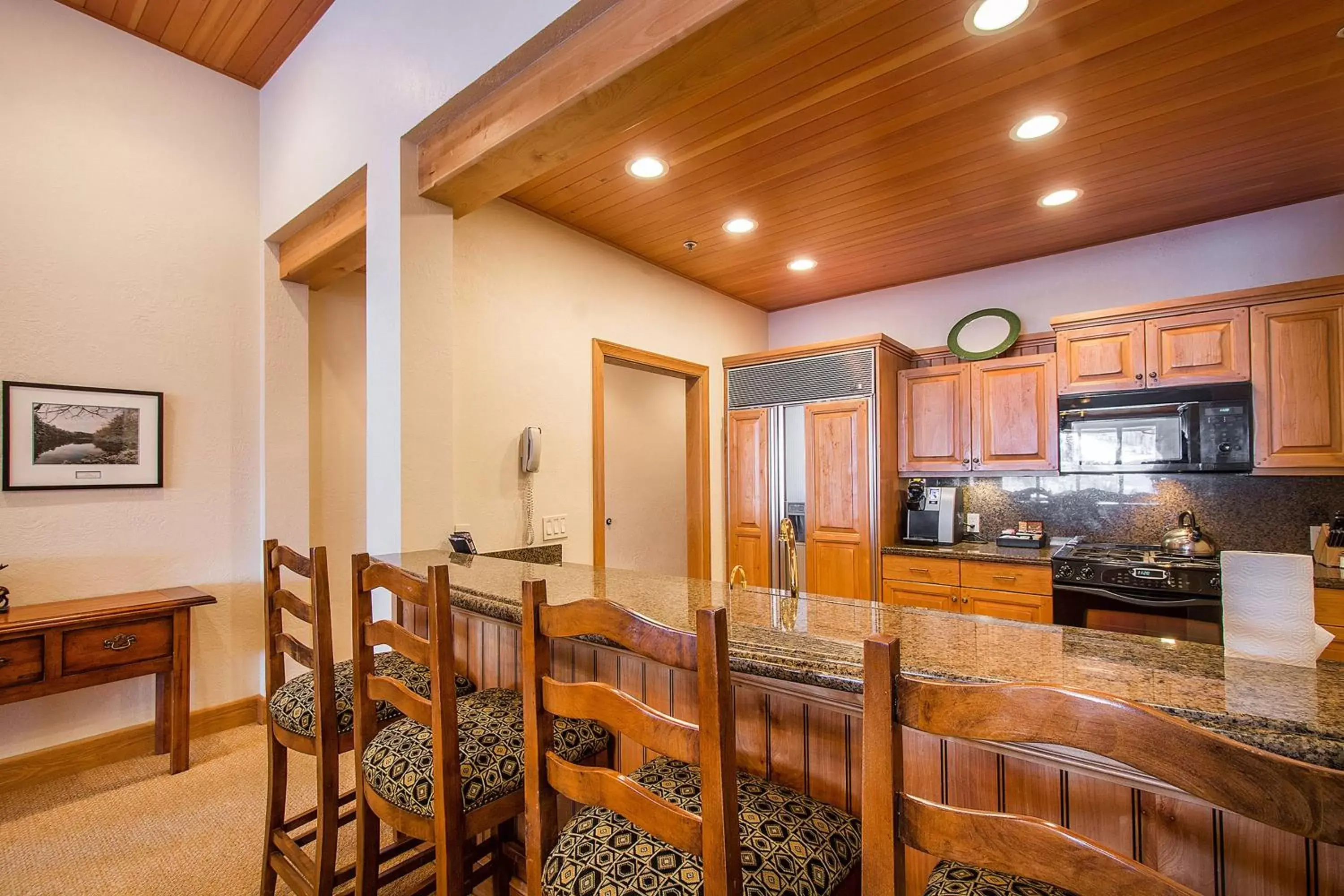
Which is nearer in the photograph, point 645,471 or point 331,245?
point 331,245

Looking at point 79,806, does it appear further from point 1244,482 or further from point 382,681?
point 1244,482

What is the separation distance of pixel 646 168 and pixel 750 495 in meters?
2.33

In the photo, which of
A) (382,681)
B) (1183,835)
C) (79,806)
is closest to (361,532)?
(79,806)

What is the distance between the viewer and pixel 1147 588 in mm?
2814

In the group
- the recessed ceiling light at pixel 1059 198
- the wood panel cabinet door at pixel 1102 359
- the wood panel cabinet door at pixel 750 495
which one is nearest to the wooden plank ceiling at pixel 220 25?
the wood panel cabinet door at pixel 750 495

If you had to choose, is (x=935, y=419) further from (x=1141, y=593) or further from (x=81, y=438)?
(x=81, y=438)

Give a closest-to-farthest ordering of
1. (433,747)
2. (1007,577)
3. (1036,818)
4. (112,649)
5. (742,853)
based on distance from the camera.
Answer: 1. (1036,818)
2. (742,853)
3. (433,747)
4. (112,649)
5. (1007,577)

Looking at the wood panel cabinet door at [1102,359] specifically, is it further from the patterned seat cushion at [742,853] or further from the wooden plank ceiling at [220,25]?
the wooden plank ceiling at [220,25]

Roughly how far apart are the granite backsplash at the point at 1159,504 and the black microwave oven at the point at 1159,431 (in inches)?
5.4

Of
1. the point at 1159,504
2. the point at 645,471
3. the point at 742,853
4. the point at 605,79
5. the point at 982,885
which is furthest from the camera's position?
the point at 645,471

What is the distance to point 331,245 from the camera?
2.88m

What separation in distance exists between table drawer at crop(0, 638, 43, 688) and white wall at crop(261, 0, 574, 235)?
2123mm

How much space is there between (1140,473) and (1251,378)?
635 mm

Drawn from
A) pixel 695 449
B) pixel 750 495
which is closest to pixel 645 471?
pixel 695 449
